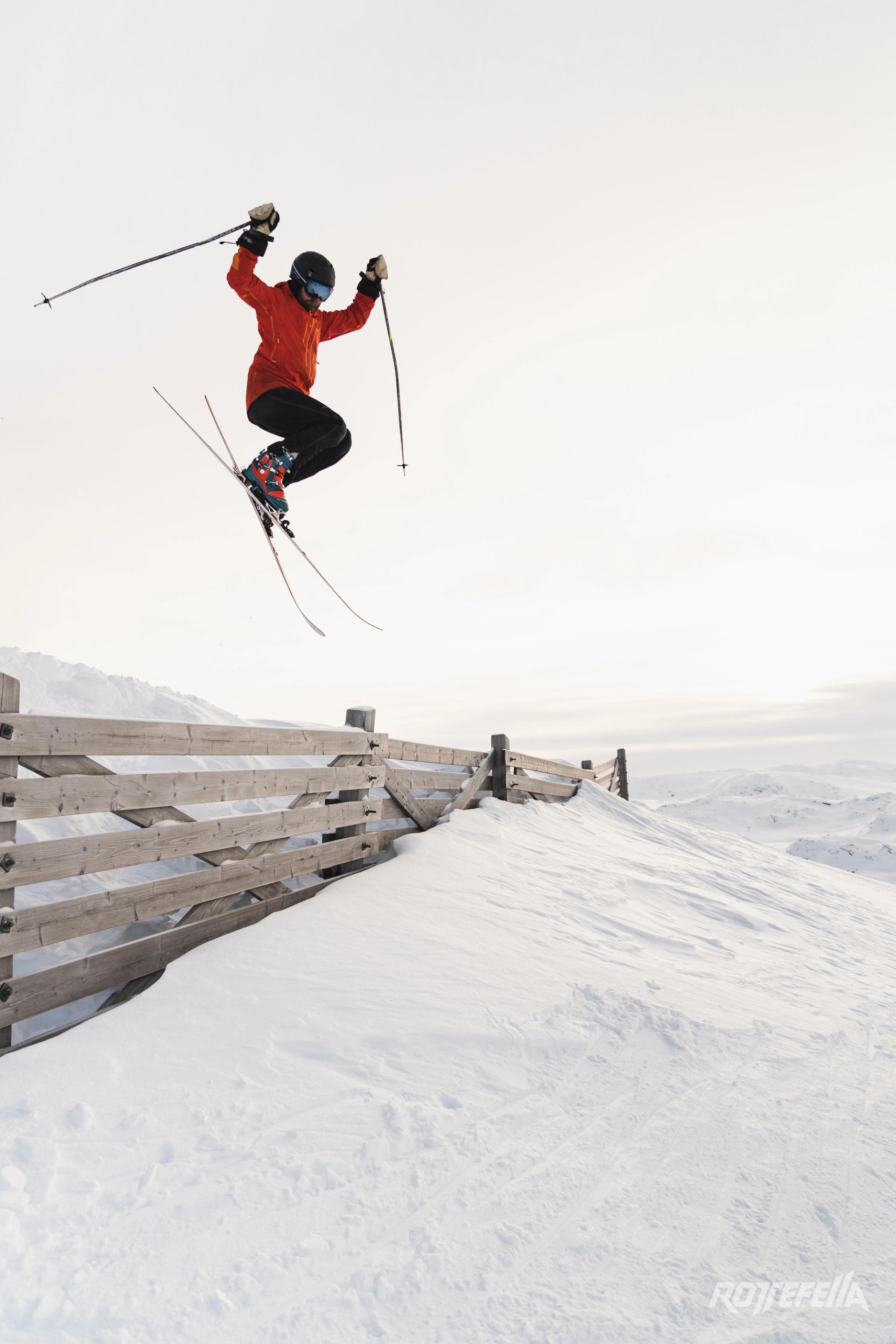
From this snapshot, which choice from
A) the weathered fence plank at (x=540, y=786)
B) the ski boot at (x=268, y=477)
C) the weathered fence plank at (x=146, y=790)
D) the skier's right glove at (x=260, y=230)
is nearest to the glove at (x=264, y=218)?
the skier's right glove at (x=260, y=230)

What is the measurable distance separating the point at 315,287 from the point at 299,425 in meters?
1.03

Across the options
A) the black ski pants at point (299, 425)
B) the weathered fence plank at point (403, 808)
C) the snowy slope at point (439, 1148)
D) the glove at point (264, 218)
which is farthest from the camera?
the weathered fence plank at point (403, 808)

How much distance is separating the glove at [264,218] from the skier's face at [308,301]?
0.46 m

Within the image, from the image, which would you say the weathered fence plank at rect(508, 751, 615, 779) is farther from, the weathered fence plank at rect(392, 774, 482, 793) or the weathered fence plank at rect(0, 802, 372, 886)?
the weathered fence plank at rect(0, 802, 372, 886)

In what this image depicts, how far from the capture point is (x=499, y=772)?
9672mm

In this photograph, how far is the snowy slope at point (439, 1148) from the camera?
2.31 meters

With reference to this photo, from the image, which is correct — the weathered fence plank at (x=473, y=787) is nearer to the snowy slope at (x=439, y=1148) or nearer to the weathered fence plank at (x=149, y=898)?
the weathered fence plank at (x=149, y=898)

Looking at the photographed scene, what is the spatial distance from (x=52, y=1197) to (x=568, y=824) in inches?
308

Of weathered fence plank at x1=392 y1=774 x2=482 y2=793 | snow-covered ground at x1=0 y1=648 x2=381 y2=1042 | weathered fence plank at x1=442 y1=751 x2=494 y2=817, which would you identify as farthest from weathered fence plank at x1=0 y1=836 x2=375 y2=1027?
weathered fence plank at x1=442 y1=751 x2=494 y2=817

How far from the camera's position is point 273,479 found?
612cm

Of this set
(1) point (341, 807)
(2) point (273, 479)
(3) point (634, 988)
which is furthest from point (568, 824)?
(2) point (273, 479)

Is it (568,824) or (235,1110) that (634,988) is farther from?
(568,824)

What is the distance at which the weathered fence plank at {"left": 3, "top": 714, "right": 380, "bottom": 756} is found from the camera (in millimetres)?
3984

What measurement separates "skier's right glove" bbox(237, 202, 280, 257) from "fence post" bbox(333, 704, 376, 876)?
398 cm
